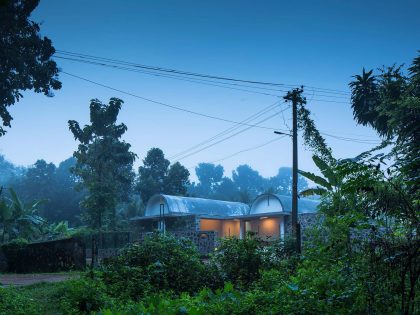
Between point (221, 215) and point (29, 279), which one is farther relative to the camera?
point (221, 215)

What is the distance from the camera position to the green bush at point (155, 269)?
1024 cm

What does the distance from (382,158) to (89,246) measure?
101 feet

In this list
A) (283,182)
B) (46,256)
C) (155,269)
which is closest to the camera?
(155,269)

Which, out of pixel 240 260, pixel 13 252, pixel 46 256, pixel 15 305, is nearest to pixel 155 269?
pixel 240 260

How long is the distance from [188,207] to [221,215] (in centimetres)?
312

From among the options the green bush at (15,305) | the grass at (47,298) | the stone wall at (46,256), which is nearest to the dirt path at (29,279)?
the stone wall at (46,256)

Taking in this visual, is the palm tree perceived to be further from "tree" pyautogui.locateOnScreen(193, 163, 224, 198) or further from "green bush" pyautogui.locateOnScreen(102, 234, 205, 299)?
"tree" pyautogui.locateOnScreen(193, 163, 224, 198)

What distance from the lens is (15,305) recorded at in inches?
336

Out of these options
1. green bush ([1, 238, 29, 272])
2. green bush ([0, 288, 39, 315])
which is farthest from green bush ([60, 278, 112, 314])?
green bush ([1, 238, 29, 272])

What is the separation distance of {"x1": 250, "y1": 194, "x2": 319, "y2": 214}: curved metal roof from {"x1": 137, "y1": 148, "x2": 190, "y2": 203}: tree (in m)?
15.8

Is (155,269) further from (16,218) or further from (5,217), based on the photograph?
(16,218)

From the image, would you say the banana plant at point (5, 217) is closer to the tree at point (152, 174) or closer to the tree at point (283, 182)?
the tree at point (152, 174)

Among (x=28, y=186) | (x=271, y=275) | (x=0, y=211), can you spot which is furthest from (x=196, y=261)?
(x=28, y=186)

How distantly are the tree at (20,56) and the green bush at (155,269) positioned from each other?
16397mm
